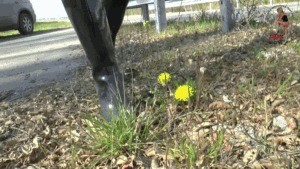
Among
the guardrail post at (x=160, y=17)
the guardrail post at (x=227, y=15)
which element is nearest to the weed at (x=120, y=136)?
the guardrail post at (x=227, y=15)

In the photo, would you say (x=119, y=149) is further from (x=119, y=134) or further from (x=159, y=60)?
(x=159, y=60)

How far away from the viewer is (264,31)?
181 inches

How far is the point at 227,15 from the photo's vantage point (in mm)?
5504

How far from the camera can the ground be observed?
1653 millimetres

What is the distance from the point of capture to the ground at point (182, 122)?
165 cm

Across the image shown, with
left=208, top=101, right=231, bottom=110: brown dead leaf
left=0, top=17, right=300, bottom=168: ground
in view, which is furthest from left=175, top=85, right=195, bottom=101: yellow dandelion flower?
left=208, top=101, right=231, bottom=110: brown dead leaf

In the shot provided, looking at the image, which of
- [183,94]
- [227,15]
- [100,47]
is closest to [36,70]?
[227,15]

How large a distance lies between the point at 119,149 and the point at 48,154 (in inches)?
15.4

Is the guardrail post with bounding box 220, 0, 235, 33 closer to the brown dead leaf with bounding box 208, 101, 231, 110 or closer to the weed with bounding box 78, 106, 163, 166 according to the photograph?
the brown dead leaf with bounding box 208, 101, 231, 110

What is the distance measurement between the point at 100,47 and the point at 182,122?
55 centimetres

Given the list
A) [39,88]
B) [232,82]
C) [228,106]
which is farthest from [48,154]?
[39,88]

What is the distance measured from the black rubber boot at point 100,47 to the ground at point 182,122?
10cm

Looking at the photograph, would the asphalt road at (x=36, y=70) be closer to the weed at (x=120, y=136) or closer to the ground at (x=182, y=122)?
the ground at (x=182, y=122)

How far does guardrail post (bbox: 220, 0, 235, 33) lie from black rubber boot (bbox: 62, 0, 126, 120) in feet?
11.5
